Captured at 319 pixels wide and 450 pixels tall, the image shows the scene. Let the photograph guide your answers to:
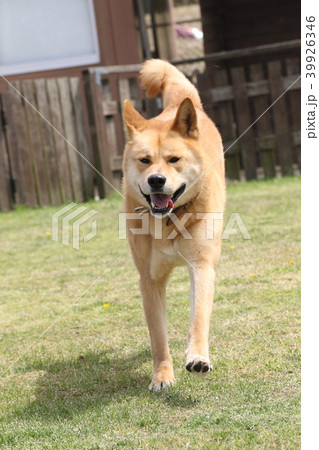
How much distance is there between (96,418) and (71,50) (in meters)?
9.06

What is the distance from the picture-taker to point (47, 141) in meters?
9.82

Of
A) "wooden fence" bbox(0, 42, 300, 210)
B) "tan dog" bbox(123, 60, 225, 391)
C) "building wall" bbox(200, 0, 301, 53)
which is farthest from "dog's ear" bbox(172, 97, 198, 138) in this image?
"building wall" bbox(200, 0, 301, 53)

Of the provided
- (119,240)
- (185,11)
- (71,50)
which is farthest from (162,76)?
(185,11)

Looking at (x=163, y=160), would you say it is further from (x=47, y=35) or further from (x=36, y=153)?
(x=47, y=35)

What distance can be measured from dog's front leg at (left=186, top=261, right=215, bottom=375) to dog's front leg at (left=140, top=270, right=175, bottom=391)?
0.23 metres

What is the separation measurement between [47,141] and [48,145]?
2.1 inches

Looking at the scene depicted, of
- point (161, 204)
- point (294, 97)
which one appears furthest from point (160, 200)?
point (294, 97)

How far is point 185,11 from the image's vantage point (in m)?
24.4

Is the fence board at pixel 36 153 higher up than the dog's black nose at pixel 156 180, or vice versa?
the dog's black nose at pixel 156 180

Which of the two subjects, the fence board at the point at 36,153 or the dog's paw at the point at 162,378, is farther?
the fence board at the point at 36,153

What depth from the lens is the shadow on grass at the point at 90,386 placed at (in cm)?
354

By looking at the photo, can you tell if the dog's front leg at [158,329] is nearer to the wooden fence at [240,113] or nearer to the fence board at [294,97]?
the wooden fence at [240,113]

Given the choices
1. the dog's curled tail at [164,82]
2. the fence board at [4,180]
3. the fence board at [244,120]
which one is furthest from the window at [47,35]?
the dog's curled tail at [164,82]
